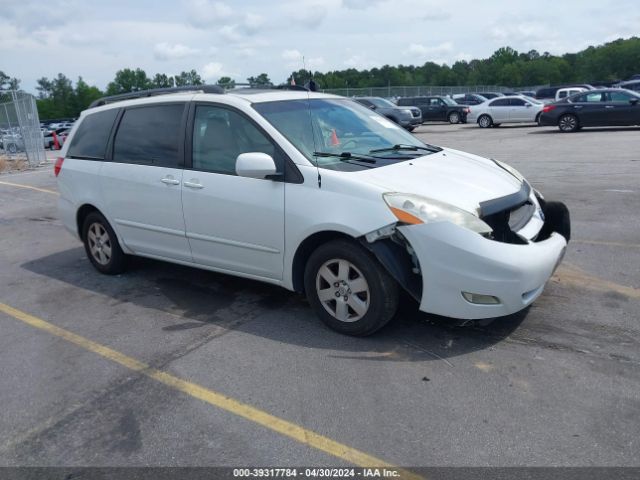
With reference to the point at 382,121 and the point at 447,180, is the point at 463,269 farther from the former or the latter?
the point at 382,121

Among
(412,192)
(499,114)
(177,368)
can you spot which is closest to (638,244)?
(412,192)

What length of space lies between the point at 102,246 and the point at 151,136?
56.5 inches

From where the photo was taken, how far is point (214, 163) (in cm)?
479

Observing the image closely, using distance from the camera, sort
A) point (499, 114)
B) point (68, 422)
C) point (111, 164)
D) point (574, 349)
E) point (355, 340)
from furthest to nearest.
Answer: point (499, 114)
point (111, 164)
point (355, 340)
point (574, 349)
point (68, 422)

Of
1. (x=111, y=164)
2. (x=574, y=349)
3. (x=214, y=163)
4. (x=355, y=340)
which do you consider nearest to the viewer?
(x=574, y=349)

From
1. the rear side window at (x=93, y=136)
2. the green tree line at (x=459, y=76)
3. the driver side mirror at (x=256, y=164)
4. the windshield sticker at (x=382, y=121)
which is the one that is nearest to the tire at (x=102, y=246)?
the rear side window at (x=93, y=136)

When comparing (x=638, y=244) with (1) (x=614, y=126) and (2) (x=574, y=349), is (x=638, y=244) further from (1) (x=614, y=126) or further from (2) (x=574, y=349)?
(1) (x=614, y=126)

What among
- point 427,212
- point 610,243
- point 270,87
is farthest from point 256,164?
point 610,243

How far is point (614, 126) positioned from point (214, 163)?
19.7 metres

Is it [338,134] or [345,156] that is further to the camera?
[338,134]

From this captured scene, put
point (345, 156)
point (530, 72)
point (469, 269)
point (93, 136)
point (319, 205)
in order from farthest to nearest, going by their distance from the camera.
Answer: point (530, 72) < point (93, 136) < point (345, 156) < point (319, 205) < point (469, 269)

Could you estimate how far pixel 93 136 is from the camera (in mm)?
6008

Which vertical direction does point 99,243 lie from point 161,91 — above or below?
below

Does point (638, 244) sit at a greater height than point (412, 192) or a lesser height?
lesser
